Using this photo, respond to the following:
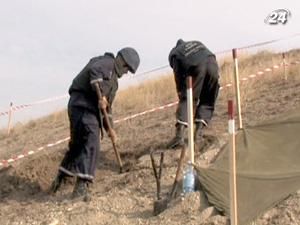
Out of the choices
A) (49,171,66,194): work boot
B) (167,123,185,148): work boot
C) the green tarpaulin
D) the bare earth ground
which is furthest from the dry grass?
(49,171,66,194): work boot

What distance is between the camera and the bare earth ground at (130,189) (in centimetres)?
698

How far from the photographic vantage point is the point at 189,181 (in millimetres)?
7375

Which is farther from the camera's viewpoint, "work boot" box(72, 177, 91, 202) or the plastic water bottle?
"work boot" box(72, 177, 91, 202)

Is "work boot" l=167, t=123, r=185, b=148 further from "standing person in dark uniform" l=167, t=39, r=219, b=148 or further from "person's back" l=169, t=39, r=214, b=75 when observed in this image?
"person's back" l=169, t=39, r=214, b=75

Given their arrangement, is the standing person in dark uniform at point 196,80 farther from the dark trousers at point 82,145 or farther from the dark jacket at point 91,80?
the dark trousers at point 82,145

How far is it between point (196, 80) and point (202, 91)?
359 mm

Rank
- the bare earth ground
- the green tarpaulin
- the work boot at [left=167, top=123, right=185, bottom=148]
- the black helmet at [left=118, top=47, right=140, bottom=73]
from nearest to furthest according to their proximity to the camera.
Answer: the green tarpaulin, the bare earth ground, the black helmet at [left=118, top=47, right=140, bottom=73], the work boot at [left=167, top=123, right=185, bottom=148]

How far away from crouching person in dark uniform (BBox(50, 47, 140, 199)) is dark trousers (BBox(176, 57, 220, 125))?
825 mm

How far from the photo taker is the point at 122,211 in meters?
7.43

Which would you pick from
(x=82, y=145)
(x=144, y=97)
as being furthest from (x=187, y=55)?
(x=144, y=97)

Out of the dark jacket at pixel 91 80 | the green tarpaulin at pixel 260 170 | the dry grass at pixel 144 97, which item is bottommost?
the dry grass at pixel 144 97

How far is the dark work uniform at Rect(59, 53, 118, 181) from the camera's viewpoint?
8477mm

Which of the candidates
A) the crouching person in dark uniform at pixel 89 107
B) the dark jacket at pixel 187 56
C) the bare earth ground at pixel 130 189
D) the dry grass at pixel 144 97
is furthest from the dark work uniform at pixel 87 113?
the dry grass at pixel 144 97

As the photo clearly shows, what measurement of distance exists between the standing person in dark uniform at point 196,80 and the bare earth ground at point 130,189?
0.28m
